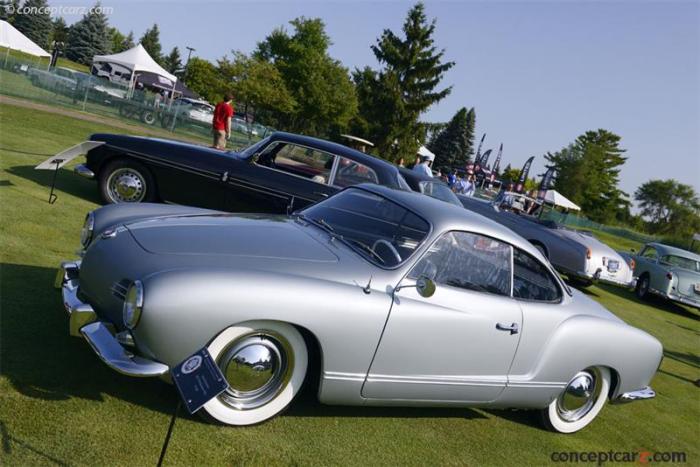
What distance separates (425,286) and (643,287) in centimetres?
1320

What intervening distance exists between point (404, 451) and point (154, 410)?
1.49 m

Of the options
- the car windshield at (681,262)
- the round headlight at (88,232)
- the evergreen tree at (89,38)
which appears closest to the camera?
the round headlight at (88,232)

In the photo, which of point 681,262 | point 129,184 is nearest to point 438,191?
point 129,184

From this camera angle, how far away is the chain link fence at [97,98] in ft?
76.3

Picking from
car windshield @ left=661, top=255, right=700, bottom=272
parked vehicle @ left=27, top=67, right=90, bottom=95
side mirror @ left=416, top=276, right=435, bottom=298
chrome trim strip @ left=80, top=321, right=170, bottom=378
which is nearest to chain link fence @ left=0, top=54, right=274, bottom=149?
parked vehicle @ left=27, top=67, right=90, bottom=95

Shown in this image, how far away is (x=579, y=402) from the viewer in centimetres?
476

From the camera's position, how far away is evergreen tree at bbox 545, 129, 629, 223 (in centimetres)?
7950

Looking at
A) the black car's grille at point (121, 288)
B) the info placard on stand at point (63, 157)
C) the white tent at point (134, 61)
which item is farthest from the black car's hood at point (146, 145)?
the white tent at point (134, 61)

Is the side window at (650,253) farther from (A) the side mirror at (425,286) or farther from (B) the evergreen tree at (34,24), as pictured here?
(B) the evergreen tree at (34,24)

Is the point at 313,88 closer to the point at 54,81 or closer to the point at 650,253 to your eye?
the point at 54,81

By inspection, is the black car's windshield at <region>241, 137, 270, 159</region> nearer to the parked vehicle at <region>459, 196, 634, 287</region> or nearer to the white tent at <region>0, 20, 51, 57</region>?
the parked vehicle at <region>459, 196, 634, 287</region>

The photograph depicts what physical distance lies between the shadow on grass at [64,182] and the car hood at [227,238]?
4552mm

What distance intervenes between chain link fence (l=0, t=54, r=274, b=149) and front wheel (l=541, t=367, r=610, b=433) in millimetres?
20225

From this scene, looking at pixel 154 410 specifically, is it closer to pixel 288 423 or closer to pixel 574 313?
pixel 288 423
